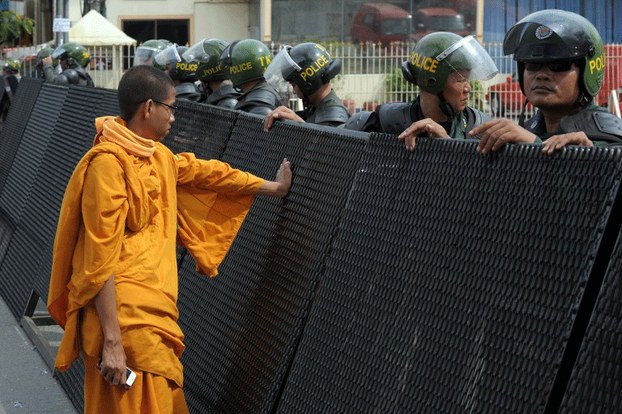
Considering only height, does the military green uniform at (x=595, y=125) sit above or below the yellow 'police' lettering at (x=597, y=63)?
below

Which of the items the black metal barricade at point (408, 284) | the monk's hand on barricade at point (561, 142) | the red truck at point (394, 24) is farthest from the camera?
the red truck at point (394, 24)

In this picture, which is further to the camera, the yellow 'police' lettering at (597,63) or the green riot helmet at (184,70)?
the green riot helmet at (184,70)

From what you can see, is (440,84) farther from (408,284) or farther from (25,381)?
(25,381)

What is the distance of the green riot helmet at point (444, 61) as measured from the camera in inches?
228

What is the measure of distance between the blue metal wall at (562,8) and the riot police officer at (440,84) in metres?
29.8

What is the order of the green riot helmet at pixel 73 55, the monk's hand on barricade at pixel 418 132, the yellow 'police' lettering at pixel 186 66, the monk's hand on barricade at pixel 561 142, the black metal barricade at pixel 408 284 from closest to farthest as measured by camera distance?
the black metal barricade at pixel 408 284, the monk's hand on barricade at pixel 561 142, the monk's hand on barricade at pixel 418 132, the yellow 'police' lettering at pixel 186 66, the green riot helmet at pixel 73 55

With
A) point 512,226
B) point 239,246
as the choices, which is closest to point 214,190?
point 239,246

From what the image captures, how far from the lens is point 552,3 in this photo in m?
36.3

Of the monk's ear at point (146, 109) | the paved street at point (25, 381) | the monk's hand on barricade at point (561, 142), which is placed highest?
the monk's ear at point (146, 109)

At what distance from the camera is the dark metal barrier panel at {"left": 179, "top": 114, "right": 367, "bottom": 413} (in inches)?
182

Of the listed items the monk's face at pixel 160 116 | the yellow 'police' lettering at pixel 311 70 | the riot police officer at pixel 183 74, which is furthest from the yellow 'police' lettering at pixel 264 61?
the monk's face at pixel 160 116

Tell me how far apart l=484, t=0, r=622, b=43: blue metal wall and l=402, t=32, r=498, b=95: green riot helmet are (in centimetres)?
2981

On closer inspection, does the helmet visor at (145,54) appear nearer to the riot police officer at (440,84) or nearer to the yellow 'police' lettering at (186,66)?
the yellow 'police' lettering at (186,66)

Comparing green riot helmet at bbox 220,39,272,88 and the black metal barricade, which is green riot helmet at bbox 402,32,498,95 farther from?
green riot helmet at bbox 220,39,272,88
